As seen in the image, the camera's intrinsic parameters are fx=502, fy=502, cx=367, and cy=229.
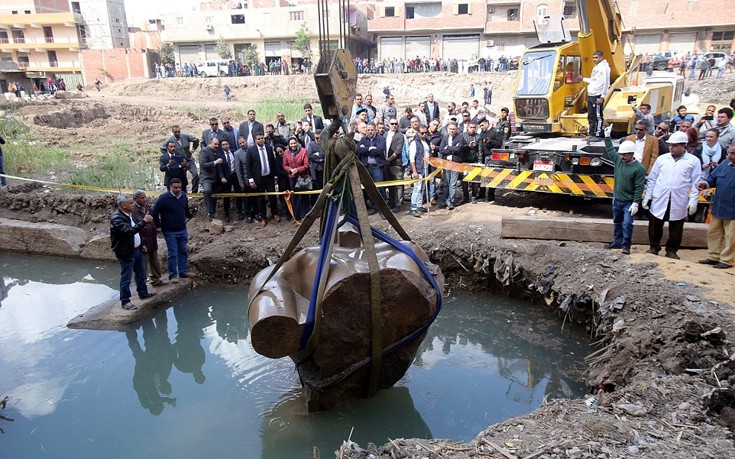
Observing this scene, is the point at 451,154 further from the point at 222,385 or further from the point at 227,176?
the point at 222,385

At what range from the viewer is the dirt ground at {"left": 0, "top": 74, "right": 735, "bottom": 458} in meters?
3.28

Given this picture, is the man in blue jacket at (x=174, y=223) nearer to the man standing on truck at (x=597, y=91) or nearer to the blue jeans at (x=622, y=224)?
the blue jeans at (x=622, y=224)

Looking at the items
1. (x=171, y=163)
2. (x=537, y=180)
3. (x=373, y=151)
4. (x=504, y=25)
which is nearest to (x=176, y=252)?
(x=171, y=163)

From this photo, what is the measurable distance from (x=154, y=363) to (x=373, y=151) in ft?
16.0

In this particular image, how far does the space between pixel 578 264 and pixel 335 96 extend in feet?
14.0

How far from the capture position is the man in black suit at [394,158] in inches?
356

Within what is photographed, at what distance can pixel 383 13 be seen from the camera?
40.2m

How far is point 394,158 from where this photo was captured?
901cm

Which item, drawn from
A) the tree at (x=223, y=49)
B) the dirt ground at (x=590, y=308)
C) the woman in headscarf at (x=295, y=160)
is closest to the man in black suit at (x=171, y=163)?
the dirt ground at (x=590, y=308)

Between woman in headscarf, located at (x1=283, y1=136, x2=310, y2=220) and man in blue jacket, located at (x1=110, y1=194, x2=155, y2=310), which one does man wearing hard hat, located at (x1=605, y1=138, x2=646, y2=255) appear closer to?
woman in headscarf, located at (x1=283, y1=136, x2=310, y2=220)

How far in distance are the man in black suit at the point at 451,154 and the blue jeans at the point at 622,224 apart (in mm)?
3201

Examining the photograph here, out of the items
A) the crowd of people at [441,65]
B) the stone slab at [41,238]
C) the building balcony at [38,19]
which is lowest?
the stone slab at [41,238]

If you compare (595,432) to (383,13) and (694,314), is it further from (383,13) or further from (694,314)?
(383,13)

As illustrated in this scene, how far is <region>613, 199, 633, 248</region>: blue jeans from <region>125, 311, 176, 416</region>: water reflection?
18.6 ft
